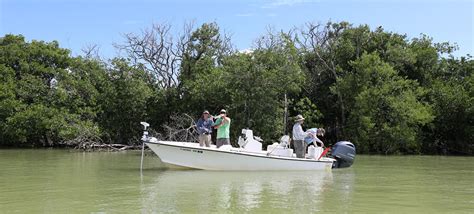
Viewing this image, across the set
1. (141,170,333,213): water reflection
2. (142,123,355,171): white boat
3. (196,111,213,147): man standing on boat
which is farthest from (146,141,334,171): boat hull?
(141,170,333,213): water reflection

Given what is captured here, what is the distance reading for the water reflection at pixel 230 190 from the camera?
881cm

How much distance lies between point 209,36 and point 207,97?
5344 mm

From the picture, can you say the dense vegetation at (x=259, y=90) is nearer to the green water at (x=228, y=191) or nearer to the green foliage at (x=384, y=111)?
the green foliage at (x=384, y=111)

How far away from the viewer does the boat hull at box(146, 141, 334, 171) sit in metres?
14.8

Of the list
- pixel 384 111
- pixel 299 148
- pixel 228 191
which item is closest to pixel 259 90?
pixel 384 111

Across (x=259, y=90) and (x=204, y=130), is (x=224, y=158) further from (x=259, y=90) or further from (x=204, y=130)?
(x=259, y=90)

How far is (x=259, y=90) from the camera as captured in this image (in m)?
27.3

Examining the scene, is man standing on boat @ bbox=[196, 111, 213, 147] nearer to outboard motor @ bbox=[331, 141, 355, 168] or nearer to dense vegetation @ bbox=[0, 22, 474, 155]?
outboard motor @ bbox=[331, 141, 355, 168]

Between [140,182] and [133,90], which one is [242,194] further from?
[133,90]

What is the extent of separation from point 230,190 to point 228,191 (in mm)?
177

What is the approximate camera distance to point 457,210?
866cm

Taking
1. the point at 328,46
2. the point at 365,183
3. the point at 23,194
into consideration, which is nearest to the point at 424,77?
the point at 328,46

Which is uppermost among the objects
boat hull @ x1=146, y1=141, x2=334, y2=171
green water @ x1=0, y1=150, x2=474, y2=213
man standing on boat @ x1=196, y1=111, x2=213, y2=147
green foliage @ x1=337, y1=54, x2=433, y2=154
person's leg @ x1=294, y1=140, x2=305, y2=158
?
green foliage @ x1=337, y1=54, x2=433, y2=154

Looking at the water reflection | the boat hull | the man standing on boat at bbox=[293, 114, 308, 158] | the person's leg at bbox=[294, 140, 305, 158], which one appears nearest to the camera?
the water reflection
